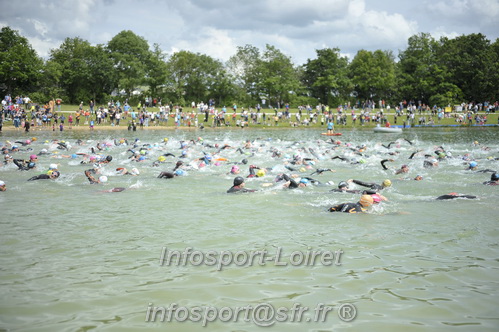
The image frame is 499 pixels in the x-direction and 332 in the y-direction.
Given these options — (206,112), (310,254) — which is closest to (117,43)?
(206,112)

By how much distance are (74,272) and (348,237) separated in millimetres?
5414

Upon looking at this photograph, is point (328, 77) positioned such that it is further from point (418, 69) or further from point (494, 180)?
point (494, 180)

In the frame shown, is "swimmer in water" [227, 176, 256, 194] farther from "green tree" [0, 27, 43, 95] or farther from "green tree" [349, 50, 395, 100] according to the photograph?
"green tree" [349, 50, 395, 100]

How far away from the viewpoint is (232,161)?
22.2 metres

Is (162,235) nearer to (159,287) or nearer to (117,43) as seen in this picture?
(159,287)

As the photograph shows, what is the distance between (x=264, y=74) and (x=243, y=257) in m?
62.2

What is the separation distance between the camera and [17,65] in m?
54.4

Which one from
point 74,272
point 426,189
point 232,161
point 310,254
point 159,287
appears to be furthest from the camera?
point 232,161

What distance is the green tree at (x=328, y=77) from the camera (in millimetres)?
70625

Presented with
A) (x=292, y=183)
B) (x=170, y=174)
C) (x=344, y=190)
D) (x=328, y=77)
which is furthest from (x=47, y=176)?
(x=328, y=77)

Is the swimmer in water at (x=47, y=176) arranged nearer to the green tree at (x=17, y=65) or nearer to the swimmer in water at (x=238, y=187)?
the swimmer in water at (x=238, y=187)

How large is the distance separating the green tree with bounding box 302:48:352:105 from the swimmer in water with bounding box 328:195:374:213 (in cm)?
6042

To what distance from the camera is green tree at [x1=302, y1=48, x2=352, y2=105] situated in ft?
232

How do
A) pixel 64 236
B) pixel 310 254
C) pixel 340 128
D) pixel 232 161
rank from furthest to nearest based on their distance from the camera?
pixel 340 128, pixel 232 161, pixel 64 236, pixel 310 254
